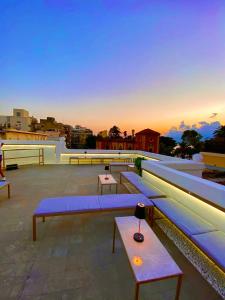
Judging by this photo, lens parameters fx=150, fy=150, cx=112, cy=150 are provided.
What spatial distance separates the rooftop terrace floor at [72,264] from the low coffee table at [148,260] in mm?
460

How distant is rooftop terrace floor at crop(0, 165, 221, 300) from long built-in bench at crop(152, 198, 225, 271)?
1.30 feet

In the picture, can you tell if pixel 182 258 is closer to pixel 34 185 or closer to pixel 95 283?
pixel 95 283

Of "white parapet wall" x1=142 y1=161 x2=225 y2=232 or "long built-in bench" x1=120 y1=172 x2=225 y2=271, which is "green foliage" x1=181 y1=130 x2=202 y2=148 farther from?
"long built-in bench" x1=120 y1=172 x2=225 y2=271

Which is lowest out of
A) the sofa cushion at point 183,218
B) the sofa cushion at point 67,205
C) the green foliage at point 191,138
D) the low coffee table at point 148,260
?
the sofa cushion at point 183,218

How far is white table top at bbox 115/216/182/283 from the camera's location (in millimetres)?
1237

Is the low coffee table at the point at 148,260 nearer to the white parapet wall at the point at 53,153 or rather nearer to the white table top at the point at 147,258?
the white table top at the point at 147,258

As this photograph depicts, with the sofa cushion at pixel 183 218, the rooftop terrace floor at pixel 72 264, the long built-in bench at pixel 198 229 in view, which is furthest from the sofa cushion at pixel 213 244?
the rooftop terrace floor at pixel 72 264

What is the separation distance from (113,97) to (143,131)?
13399 millimetres

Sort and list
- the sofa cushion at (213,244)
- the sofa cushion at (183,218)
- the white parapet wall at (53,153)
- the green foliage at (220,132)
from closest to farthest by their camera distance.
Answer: the sofa cushion at (213,244), the sofa cushion at (183,218), the white parapet wall at (53,153), the green foliage at (220,132)

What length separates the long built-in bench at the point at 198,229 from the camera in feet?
5.37

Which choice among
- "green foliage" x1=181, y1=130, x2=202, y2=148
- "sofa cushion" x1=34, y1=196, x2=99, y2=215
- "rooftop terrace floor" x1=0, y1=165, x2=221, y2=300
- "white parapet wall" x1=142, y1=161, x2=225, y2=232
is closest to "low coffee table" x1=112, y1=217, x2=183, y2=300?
"rooftop terrace floor" x1=0, y1=165, x2=221, y2=300

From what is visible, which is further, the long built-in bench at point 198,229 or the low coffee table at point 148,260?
the long built-in bench at point 198,229

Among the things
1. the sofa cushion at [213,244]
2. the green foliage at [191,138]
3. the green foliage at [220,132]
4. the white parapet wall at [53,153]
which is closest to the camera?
the sofa cushion at [213,244]

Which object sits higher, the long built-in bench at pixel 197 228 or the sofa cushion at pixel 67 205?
the sofa cushion at pixel 67 205
